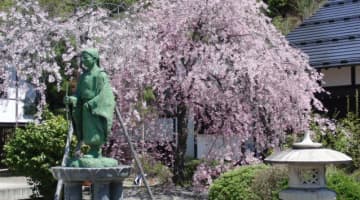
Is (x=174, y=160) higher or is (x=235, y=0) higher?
(x=235, y=0)

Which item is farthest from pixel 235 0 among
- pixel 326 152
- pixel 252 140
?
pixel 326 152

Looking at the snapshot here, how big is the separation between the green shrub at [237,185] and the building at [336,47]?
706 cm

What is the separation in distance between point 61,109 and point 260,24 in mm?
10216

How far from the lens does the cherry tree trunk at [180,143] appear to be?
15562 mm

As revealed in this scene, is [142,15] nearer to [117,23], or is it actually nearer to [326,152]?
[117,23]

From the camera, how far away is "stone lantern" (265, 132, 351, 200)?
324 inches

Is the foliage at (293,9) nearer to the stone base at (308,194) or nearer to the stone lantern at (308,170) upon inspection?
the stone lantern at (308,170)

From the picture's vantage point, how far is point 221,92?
14898 millimetres

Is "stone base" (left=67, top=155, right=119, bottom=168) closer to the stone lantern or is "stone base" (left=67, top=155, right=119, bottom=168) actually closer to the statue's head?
the statue's head

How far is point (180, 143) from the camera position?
1572 cm

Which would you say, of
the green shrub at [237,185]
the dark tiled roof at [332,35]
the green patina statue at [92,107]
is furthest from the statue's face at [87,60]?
the dark tiled roof at [332,35]

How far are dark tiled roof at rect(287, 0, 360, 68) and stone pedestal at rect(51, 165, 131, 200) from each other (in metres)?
12.0

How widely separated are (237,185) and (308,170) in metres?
2.73

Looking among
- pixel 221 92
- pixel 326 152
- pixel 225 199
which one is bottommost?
pixel 225 199
